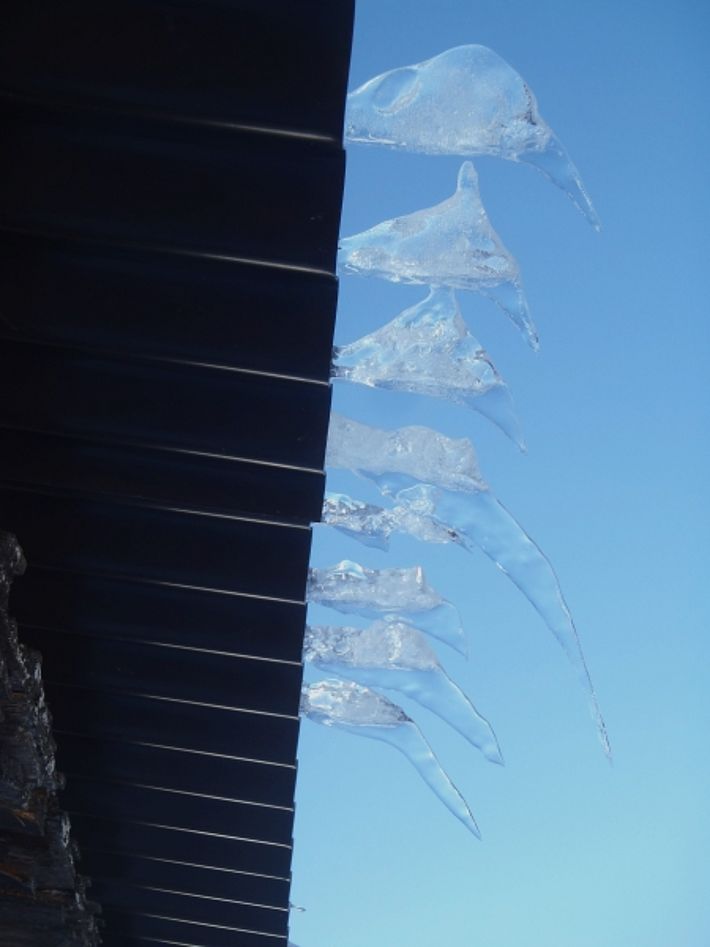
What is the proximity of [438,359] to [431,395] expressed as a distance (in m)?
0.19

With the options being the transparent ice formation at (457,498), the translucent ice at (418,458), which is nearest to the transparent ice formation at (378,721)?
the transparent ice formation at (457,498)

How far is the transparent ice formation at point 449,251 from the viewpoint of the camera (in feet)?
16.6

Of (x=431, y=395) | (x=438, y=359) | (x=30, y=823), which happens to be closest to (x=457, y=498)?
(x=431, y=395)

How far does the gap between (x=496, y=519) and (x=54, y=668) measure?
8.43 ft

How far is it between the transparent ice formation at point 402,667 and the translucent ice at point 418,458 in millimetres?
1164

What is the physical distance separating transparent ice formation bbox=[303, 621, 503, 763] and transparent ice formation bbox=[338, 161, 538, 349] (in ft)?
7.23

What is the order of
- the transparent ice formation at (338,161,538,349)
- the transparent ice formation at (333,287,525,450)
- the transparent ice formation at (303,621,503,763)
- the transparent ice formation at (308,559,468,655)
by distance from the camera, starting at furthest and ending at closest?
the transparent ice formation at (303,621,503,763), the transparent ice formation at (308,559,468,655), the transparent ice formation at (333,287,525,450), the transparent ice formation at (338,161,538,349)

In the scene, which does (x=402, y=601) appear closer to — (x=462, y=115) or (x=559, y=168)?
(x=559, y=168)

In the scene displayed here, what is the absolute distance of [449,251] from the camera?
505 centimetres

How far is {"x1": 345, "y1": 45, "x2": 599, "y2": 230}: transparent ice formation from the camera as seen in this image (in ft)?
15.1

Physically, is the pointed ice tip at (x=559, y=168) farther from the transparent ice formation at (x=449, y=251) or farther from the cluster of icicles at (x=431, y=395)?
the transparent ice formation at (x=449, y=251)

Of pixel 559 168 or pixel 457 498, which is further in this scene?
pixel 457 498

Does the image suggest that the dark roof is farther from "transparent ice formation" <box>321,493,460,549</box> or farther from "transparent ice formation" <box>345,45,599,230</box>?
"transparent ice formation" <box>345,45,599,230</box>

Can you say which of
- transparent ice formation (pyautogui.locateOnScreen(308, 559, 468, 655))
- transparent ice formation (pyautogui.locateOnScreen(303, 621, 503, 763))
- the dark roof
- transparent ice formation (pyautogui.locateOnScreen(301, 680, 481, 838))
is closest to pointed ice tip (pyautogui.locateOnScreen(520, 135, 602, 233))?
the dark roof
